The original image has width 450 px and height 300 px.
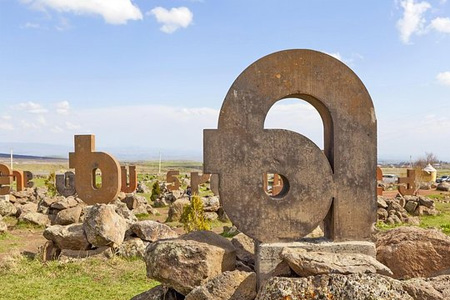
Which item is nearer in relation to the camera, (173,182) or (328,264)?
(328,264)

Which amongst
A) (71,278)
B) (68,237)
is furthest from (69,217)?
(71,278)

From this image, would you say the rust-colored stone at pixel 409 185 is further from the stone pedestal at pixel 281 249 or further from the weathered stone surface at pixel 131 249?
the stone pedestal at pixel 281 249

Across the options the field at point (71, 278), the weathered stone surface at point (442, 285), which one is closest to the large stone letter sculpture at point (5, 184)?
the field at point (71, 278)

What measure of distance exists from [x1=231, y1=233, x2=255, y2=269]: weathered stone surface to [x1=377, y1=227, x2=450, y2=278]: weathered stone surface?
6.29 ft

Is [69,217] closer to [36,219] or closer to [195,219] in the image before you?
[36,219]

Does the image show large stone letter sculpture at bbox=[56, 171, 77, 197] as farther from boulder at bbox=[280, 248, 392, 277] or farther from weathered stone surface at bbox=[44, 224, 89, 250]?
boulder at bbox=[280, 248, 392, 277]

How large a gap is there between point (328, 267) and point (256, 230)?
1.26 m

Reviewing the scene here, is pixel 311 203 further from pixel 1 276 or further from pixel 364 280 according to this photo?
pixel 1 276

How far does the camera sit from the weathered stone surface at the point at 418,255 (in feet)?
18.6

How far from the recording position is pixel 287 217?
5789 millimetres

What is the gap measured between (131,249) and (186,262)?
5.18 metres

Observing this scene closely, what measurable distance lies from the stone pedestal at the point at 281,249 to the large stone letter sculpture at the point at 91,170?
925cm

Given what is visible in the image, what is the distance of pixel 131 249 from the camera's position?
1023 cm

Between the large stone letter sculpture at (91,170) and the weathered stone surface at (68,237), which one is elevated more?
the large stone letter sculpture at (91,170)
